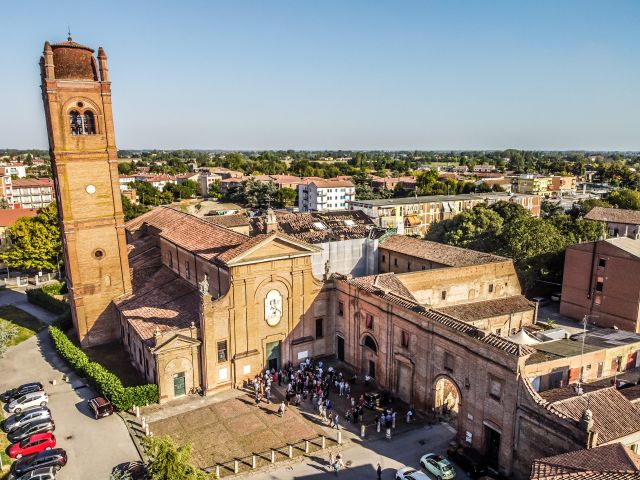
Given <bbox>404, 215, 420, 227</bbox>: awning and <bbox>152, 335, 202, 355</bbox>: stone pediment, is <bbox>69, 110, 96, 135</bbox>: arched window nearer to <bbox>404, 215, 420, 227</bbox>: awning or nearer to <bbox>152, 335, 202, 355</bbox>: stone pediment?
<bbox>152, 335, 202, 355</bbox>: stone pediment

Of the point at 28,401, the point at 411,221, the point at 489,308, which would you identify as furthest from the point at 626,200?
the point at 28,401

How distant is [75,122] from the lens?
3719 cm

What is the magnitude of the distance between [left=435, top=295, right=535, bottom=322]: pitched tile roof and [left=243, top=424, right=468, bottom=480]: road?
14.0 metres

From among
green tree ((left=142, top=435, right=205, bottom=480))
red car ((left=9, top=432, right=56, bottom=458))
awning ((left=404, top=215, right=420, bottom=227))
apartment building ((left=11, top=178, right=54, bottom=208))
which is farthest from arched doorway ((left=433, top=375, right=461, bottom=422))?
apartment building ((left=11, top=178, right=54, bottom=208))

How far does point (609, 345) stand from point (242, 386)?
28014mm

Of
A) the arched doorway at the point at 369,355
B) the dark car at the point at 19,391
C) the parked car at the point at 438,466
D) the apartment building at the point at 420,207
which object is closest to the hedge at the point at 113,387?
the dark car at the point at 19,391

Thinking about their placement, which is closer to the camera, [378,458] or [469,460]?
[469,460]

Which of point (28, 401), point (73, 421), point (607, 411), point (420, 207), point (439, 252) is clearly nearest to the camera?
point (607, 411)

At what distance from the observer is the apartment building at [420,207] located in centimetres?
9025

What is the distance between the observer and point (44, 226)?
61.4m

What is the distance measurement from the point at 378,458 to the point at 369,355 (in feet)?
32.0

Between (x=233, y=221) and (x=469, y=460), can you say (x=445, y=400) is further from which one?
(x=233, y=221)

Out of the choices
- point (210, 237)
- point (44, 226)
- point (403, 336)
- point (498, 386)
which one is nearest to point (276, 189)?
point (44, 226)

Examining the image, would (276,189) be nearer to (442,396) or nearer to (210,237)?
(210,237)
